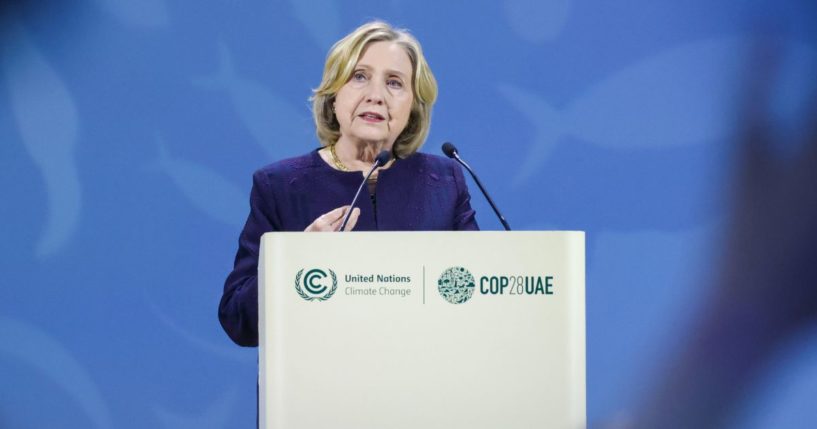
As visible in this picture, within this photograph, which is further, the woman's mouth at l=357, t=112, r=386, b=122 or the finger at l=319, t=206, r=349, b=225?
the woman's mouth at l=357, t=112, r=386, b=122

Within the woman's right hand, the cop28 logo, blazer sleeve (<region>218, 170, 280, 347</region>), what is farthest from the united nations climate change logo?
blazer sleeve (<region>218, 170, 280, 347</region>)

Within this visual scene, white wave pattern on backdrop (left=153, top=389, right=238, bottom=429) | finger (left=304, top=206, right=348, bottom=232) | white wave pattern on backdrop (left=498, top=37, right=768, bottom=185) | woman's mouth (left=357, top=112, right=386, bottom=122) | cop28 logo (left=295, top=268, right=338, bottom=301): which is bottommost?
white wave pattern on backdrop (left=153, top=389, right=238, bottom=429)

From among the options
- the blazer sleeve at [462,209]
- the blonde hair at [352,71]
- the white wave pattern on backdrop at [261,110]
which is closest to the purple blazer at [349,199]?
the blazer sleeve at [462,209]

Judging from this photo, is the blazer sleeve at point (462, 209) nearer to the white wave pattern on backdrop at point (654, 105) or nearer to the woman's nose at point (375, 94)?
the woman's nose at point (375, 94)

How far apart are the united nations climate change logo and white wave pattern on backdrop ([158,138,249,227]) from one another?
5.41 ft

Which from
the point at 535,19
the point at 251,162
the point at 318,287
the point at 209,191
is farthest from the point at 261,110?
the point at 318,287

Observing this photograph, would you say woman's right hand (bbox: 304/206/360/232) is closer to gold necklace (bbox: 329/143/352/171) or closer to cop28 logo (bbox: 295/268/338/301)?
cop28 logo (bbox: 295/268/338/301)

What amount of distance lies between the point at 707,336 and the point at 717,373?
0.13 m

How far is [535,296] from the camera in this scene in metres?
1.66

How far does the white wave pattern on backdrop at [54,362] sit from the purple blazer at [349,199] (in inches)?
36.6

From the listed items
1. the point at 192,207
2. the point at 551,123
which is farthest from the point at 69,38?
the point at 551,123

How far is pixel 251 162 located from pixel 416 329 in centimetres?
167

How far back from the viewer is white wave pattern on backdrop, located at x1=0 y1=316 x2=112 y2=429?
10.5 feet

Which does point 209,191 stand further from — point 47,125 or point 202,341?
point 47,125
